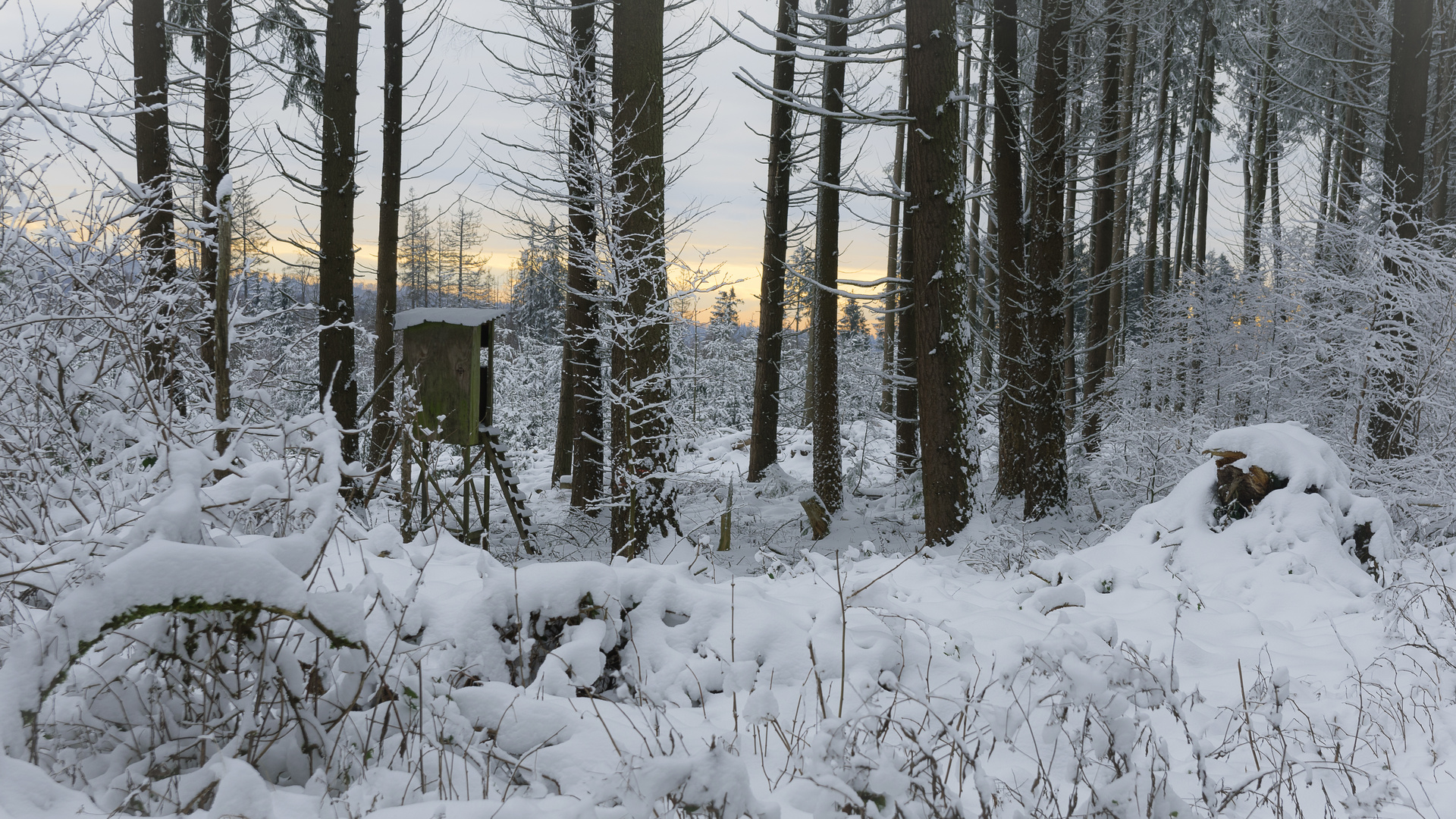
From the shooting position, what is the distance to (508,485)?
9578 mm

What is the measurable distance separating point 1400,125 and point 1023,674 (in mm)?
9662

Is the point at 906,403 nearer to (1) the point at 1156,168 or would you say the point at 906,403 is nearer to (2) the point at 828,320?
(2) the point at 828,320

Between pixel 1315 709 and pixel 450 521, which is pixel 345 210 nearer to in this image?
pixel 450 521

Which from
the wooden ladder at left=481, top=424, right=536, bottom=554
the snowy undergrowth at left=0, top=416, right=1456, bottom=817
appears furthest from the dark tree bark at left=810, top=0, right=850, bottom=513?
the snowy undergrowth at left=0, top=416, right=1456, bottom=817

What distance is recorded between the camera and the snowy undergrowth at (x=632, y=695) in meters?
1.83

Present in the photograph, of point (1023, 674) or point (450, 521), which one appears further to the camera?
point (450, 521)

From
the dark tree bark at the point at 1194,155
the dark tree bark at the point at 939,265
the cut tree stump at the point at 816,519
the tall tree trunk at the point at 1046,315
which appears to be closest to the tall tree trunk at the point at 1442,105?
the tall tree trunk at the point at 1046,315

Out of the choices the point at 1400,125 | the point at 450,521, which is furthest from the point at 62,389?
the point at 1400,125

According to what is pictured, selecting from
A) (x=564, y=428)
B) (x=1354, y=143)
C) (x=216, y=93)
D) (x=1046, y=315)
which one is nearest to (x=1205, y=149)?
(x=1354, y=143)

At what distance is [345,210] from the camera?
29.1 feet

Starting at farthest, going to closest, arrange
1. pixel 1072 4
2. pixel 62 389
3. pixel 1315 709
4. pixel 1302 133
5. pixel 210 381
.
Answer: pixel 1302 133 < pixel 1072 4 < pixel 210 381 < pixel 62 389 < pixel 1315 709

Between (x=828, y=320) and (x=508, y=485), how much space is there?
4.69m

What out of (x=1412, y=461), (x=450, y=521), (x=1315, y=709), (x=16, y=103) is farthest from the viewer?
(x=450, y=521)

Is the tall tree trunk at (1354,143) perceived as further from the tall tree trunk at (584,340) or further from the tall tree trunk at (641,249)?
the tall tree trunk at (584,340)
